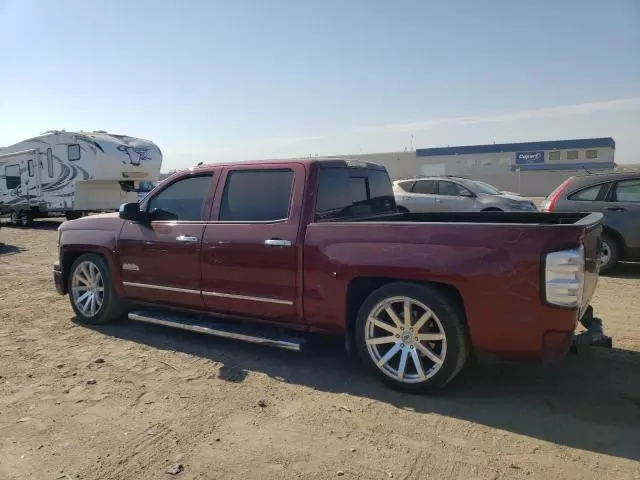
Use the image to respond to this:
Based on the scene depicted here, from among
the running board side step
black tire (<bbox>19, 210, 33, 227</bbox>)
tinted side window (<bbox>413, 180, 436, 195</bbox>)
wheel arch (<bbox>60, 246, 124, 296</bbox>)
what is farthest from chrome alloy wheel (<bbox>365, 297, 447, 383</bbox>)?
black tire (<bbox>19, 210, 33, 227</bbox>)

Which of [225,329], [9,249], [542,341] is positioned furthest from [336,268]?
[9,249]

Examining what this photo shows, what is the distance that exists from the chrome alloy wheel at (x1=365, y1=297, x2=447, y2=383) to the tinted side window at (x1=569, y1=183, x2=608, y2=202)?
6.14 meters

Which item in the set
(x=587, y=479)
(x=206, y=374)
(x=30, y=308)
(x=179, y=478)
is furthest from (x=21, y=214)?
(x=587, y=479)

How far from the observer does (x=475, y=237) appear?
3.57m

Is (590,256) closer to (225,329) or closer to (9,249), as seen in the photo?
(225,329)

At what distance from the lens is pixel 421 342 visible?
12.7 feet

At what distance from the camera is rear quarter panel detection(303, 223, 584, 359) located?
11.2 ft

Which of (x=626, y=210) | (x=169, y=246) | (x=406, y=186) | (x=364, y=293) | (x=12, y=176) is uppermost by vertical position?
(x=12, y=176)

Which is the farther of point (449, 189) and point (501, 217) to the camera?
point (449, 189)

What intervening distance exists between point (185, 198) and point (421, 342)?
2834 millimetres

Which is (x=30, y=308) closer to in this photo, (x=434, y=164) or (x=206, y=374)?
(x=206, y=374)

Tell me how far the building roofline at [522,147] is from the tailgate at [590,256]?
139ft

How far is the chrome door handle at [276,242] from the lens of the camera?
4.37 meters

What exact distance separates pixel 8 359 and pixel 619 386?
17.4ft
